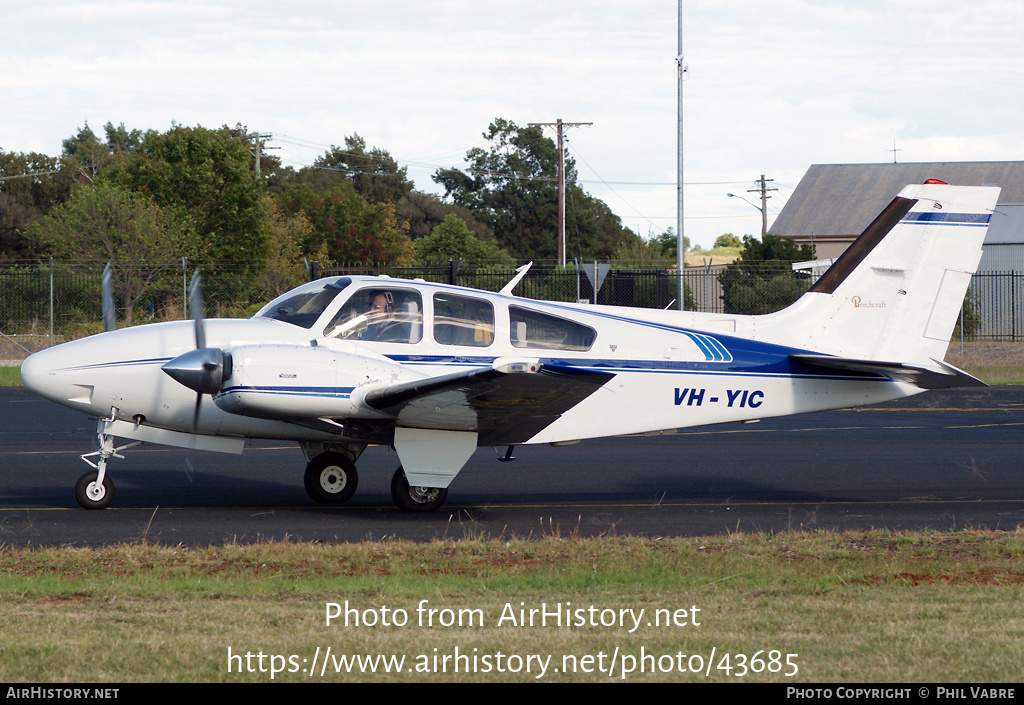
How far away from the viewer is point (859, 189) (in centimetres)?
5812

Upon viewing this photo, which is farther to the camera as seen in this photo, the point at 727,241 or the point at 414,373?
the point at 727,241

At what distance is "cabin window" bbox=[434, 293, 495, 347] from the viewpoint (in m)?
10.2

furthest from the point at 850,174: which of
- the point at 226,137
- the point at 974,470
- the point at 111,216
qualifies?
the point at 974,470

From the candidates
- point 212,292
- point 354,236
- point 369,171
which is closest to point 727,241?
point 369,171

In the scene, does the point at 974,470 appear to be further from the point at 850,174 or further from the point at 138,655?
the point at 850,174

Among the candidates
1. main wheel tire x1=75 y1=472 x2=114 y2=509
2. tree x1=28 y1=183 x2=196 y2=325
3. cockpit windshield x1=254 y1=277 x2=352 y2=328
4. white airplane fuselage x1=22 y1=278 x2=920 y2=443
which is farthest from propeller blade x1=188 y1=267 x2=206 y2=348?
tree x1=28 y1=183 x2=196 y2=325

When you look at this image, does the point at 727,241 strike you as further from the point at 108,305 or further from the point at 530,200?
the point at 108,305

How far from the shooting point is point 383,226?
5409cm

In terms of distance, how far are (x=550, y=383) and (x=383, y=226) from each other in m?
46.4

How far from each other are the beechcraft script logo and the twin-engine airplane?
16 mm

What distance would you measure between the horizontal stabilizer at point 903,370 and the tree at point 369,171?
69.6 m

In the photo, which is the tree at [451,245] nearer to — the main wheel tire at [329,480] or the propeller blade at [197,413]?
the main wheel tire at [329,480]

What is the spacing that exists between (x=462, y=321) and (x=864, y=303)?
455cm

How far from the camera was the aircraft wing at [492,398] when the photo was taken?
27.9ft
